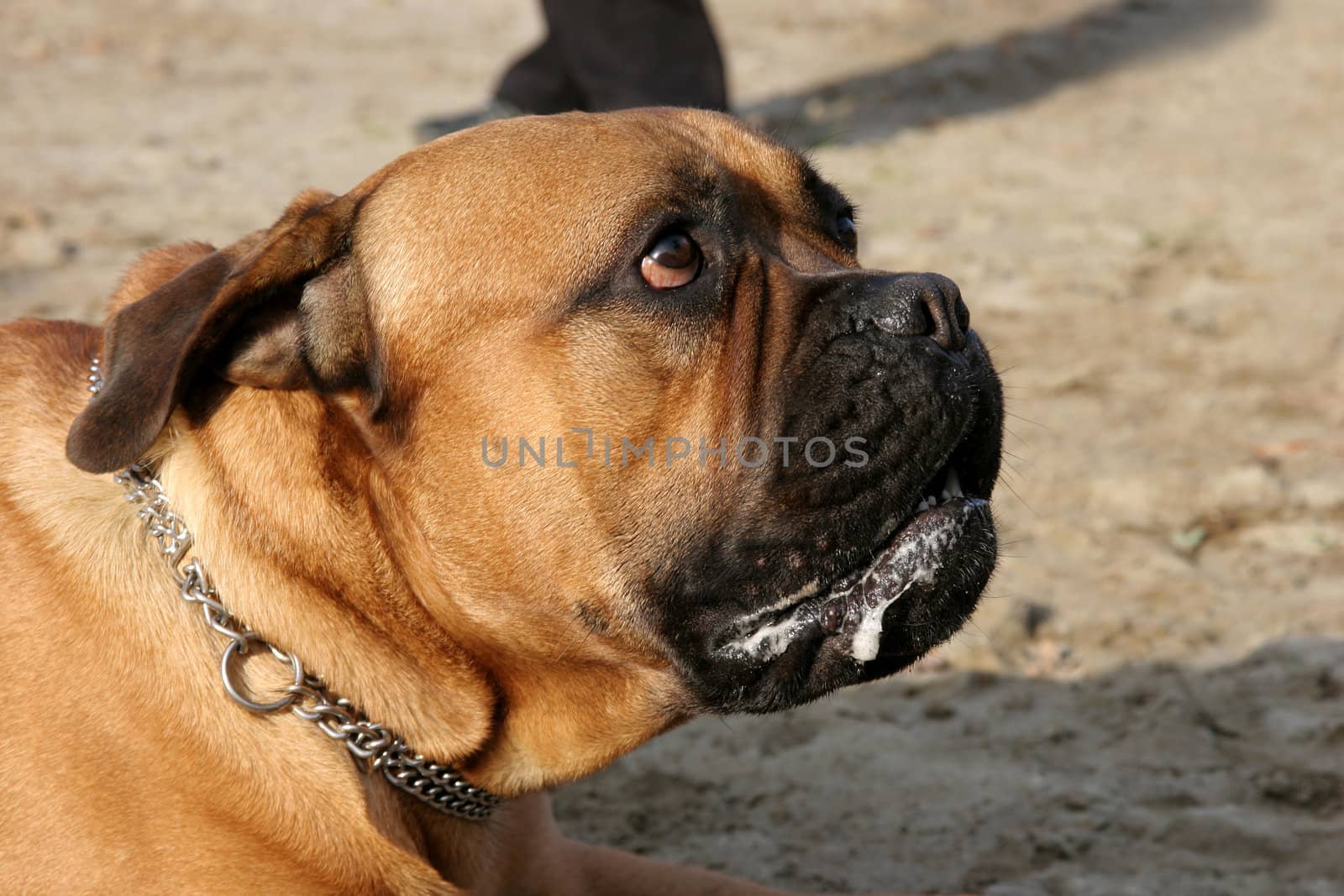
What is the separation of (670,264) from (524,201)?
312mm

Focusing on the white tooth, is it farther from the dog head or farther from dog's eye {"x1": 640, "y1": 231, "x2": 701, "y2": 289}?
dog's eye {"x1": 640, "y1": 231, "x2": 701, "y2": 289}

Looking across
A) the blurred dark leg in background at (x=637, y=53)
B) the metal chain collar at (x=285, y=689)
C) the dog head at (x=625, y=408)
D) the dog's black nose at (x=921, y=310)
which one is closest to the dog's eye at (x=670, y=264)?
the dog head at (x=625, y=408)

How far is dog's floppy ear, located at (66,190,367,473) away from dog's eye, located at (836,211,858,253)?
115 cm

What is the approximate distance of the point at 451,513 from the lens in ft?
8.72

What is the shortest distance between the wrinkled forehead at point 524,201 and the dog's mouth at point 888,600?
0.75 metres

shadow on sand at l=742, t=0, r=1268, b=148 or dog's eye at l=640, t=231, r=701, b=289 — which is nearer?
dog's eye at l=640, t=231, r=701, b=289

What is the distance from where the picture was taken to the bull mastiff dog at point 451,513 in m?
2.58

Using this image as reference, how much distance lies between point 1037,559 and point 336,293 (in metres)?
2.87

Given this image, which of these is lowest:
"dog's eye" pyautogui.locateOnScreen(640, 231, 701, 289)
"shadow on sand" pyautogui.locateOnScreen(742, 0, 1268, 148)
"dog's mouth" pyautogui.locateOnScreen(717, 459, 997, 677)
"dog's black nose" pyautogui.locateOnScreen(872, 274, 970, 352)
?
"shadow on sand" pyautogui.locateOnScreen(742, 0, 1268, 148)

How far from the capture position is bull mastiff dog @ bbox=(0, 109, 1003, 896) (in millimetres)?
2582

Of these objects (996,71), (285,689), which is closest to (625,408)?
(285,689)

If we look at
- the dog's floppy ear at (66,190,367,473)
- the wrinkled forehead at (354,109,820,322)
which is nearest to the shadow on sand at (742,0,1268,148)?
the wrinkled forehead at (354,109,820,322)

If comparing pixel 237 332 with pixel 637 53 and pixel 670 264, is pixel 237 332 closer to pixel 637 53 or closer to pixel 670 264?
pixel 670 264

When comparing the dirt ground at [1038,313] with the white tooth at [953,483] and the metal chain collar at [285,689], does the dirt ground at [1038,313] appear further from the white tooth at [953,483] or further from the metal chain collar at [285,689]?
the white tooth at [953,483]
